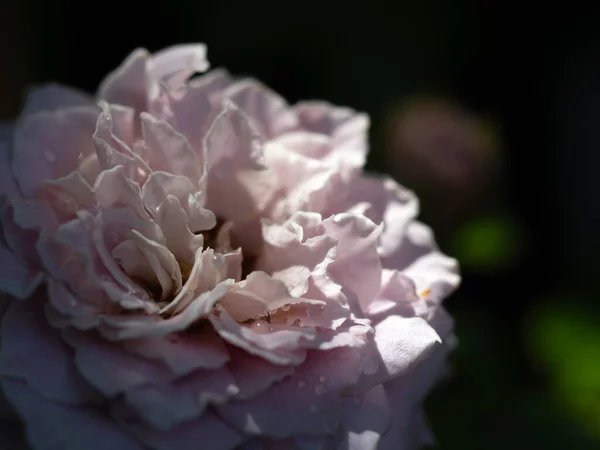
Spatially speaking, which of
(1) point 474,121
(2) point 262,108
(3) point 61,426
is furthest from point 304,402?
(1) point 474,121

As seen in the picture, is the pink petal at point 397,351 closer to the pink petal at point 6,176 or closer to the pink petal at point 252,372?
the pink petal at point 252,372

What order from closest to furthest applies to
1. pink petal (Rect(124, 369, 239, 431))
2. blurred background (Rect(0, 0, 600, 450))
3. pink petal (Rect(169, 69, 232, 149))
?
pink petal (Rect(124, 369, 239, 431))
pink petal (Rect(169, 69, 232, 149))
blurred background (Rect(0, 0, 600, 450))

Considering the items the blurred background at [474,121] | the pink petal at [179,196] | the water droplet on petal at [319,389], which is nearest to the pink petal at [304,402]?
the water droplet on petal at [319,389]

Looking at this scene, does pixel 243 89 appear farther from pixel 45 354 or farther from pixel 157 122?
pixel 45 354

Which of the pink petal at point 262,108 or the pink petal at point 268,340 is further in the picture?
the pink petal at point 262,108

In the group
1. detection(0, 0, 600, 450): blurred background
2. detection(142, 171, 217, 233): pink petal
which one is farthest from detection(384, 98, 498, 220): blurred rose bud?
detection(142, 171, 217, 233): pink petal

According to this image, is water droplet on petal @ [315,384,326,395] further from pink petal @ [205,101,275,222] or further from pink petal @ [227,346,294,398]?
pink petal @ [205,101,275,222]
